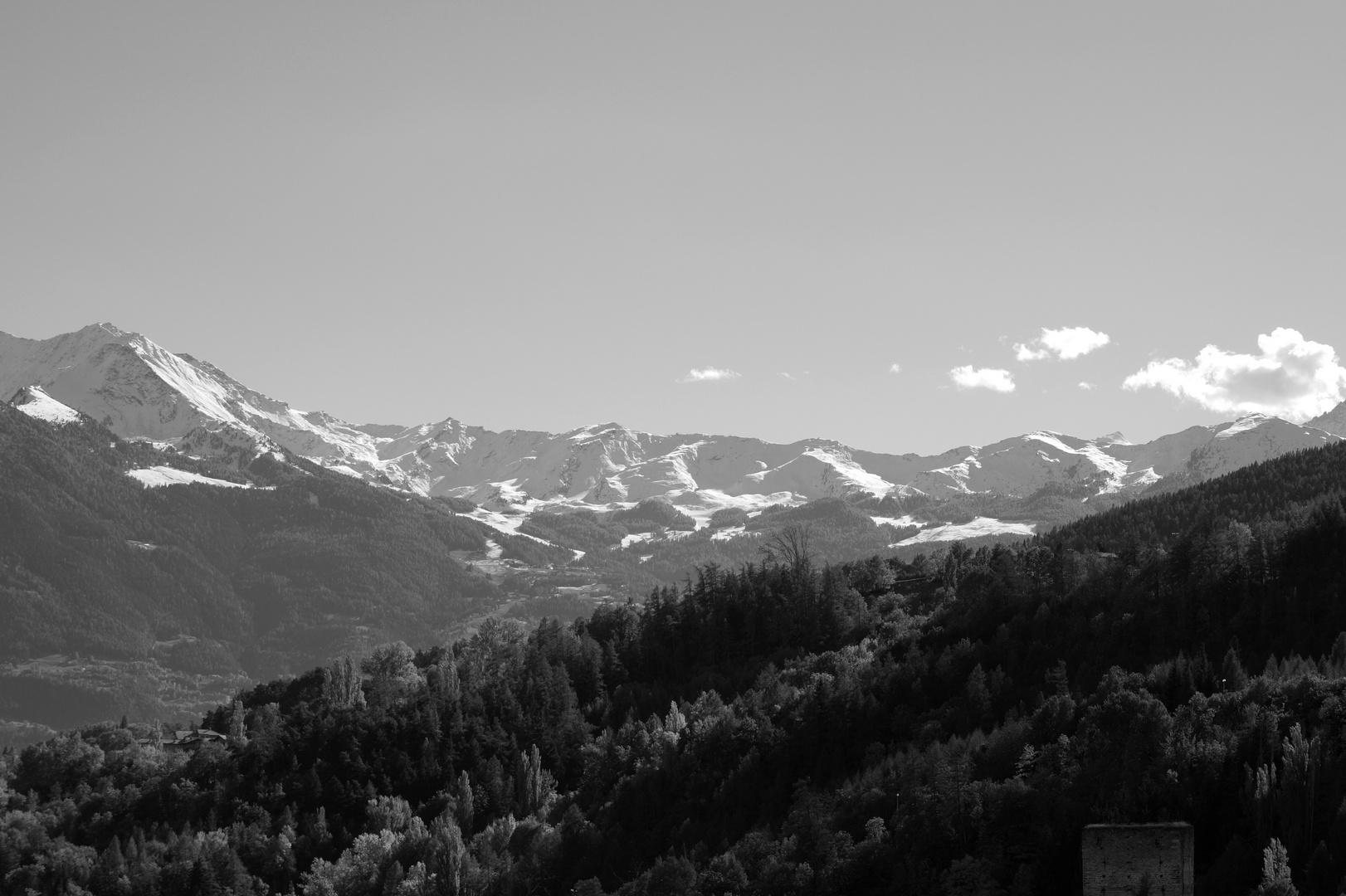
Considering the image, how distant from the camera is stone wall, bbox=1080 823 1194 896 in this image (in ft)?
360

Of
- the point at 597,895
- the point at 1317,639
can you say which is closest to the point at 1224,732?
the point at 1317,639

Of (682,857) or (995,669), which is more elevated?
(995,669)

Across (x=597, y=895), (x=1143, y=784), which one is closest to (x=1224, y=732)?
(x=1143, y=784)

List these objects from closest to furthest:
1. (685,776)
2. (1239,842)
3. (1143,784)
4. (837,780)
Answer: (1239,842) < (1143,784) < (837,780) < (685,776)

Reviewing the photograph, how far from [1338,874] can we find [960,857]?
106 ft

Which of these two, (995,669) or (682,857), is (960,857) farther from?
(995,669)

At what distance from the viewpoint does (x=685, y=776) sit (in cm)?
19512

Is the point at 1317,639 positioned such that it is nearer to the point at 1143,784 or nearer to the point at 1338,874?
the point at 1143,784

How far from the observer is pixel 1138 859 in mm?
110562

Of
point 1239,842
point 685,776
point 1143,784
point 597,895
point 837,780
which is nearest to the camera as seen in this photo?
point 1239,842

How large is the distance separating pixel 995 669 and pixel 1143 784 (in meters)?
57.8

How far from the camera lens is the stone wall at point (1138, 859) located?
110 metres

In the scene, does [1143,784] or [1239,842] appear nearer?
[1239,842]

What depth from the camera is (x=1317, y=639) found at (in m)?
187
